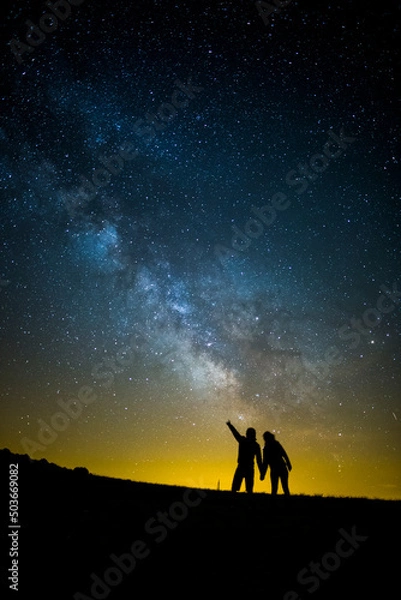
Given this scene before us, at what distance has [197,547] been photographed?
429 centimetres

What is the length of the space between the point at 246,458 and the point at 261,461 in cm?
Result: 34

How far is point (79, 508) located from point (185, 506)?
5.29ft

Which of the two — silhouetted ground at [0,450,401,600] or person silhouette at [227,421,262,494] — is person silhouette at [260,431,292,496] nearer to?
person silhouette at [227,421,262,494]

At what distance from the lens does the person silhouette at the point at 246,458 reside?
831cm

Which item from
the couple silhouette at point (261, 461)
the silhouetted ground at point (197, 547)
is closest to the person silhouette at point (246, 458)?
the couple silhouette at point (261, 461)

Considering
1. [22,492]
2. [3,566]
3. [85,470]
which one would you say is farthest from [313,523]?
[85,470]

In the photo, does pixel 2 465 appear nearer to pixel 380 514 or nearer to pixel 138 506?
pixel 138 506

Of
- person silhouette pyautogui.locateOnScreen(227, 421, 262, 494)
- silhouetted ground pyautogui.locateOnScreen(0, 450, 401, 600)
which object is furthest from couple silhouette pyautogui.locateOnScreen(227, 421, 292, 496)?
silhouetted ground pyautogui.locateOnScreen(0, 450, 401, 600)

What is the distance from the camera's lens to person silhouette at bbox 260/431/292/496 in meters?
8.16

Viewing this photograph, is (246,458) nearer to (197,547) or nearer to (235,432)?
(235,432)

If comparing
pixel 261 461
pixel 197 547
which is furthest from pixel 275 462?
pixel 197 547

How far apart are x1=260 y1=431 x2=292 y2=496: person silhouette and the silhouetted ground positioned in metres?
1.83

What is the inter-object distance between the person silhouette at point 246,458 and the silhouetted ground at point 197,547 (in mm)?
2115

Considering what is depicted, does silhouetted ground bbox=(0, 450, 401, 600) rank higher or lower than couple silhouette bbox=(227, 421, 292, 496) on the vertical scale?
lower
